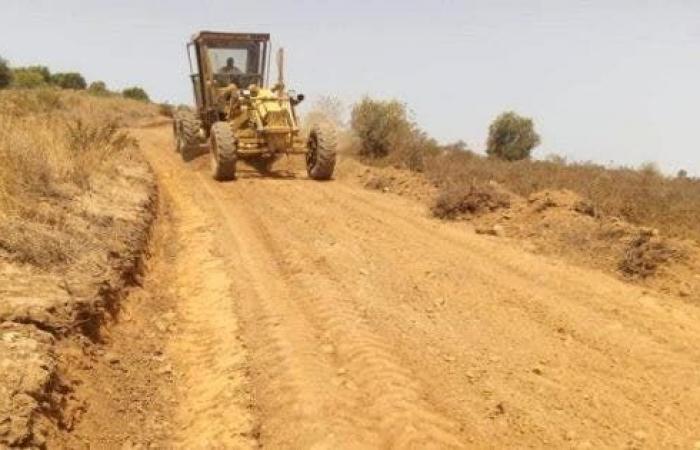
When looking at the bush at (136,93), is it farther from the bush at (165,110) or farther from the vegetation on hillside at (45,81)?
the bush at (165,110)

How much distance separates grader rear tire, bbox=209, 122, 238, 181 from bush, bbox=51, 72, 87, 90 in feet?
131

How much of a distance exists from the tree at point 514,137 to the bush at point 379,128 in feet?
36.3

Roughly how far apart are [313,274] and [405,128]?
10.6 m

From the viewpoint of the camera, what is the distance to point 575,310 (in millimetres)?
6051

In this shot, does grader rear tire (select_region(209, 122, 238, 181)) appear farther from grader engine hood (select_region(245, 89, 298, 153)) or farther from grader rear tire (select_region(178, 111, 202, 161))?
grader rear tire (select_region(178, 111, 202, 161))

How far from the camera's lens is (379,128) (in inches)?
648

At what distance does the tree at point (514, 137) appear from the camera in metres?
27.2

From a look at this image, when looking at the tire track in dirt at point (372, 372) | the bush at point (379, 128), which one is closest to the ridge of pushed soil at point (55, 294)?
the tire track in dirt at point (372, 372)

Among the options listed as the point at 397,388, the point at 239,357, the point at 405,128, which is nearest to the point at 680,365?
the point at 397,388

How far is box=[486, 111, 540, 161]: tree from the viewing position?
27172 millimetres

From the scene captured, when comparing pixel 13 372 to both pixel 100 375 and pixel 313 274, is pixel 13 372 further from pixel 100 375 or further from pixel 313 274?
pixel 313 274

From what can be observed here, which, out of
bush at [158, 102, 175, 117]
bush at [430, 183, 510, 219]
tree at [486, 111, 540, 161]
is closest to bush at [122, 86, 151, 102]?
bush at [158, 102, 175, 117]

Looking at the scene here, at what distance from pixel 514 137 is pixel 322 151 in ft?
Result: 53.8

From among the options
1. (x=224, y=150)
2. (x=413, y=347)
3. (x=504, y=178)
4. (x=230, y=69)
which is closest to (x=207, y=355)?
(x=413, y=347)
